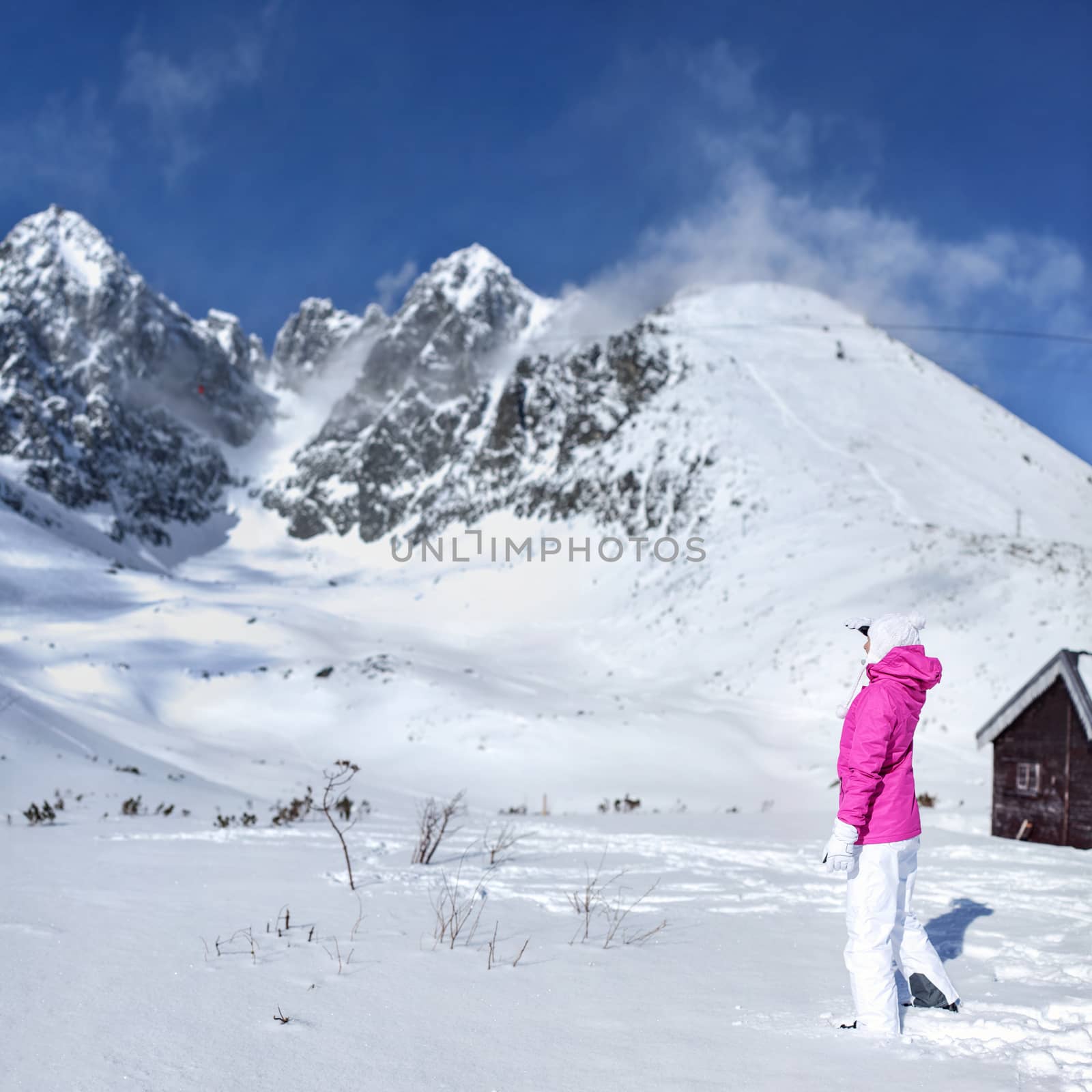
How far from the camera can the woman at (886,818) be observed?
10.9ft

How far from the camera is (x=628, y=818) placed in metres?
10.2

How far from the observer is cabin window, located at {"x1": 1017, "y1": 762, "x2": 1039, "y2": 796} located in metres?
8.71

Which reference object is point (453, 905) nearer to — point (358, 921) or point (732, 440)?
point (358, 921)

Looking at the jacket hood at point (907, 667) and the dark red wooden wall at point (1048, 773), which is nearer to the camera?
the jacket hood at point (907, 667)

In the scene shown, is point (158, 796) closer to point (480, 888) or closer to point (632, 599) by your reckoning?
point (480, 888)

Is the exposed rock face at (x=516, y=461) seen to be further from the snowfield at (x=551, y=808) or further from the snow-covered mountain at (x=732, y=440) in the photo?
the snowfield at (x=551, y=808)

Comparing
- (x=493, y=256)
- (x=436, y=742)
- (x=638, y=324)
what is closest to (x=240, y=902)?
(x=436, y=742)

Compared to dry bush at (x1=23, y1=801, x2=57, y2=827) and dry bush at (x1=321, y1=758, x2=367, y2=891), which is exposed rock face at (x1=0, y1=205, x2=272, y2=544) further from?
dry bush at (x1=23, y1=801, x2=57, y2=827)

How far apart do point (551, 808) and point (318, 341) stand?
165111 mm

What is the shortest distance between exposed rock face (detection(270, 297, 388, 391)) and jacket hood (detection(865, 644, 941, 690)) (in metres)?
164

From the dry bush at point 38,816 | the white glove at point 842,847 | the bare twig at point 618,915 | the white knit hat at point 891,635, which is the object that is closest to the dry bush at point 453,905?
the bare twig at point 618,915

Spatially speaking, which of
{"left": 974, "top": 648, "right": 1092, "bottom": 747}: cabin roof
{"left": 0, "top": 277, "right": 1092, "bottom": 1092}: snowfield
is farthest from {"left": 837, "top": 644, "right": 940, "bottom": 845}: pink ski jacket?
{"left": 974, "top": 648, "right": 1092, "bottom": 747}: cabin roof

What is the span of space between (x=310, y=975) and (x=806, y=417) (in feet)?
171

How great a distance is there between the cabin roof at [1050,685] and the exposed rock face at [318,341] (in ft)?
524
